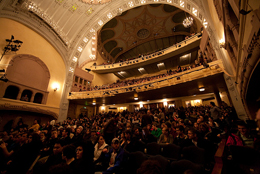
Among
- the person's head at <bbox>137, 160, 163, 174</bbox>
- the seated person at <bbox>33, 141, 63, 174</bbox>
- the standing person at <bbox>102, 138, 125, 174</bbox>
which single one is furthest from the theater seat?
the seated person at <bbox>33, 141, 63, 174</bbox>

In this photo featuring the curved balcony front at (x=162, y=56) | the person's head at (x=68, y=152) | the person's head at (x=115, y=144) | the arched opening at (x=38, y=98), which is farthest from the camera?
the curved balcony front at (x=162, y=56)

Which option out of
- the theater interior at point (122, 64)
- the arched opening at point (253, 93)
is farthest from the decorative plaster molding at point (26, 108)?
the arched opening at point (253, 93)

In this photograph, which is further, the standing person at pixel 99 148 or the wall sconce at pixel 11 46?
the wall sconce at pixel 11 46

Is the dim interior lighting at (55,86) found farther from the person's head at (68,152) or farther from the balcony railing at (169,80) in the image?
the person's head at (68,152)

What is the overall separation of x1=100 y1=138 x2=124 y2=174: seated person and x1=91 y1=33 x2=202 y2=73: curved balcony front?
12576mm

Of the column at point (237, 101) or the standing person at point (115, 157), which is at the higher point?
the column at point (237, 101)

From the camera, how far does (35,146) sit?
2742mm

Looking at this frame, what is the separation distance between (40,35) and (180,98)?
16.7m

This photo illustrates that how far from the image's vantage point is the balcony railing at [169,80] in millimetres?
7068

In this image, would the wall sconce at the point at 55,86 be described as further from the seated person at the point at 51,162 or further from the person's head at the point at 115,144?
the person's head at the point at 115,144

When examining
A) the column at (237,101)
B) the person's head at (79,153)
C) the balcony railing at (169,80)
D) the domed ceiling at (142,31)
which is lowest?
the person's head at (79,153)

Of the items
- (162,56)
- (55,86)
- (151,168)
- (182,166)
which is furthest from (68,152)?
(162,56)

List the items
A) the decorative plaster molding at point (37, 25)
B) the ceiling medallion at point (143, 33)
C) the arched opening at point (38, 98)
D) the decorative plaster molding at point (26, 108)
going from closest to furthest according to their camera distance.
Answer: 1. the decorative plaster molding at point (26, 108)
2. the decorative plaster molding at point (37, 25)
3. the arched opening at point (38, 98)
4. the ceiling medallion at point (143, 33)

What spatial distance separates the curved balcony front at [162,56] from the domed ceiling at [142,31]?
13.0 ft
